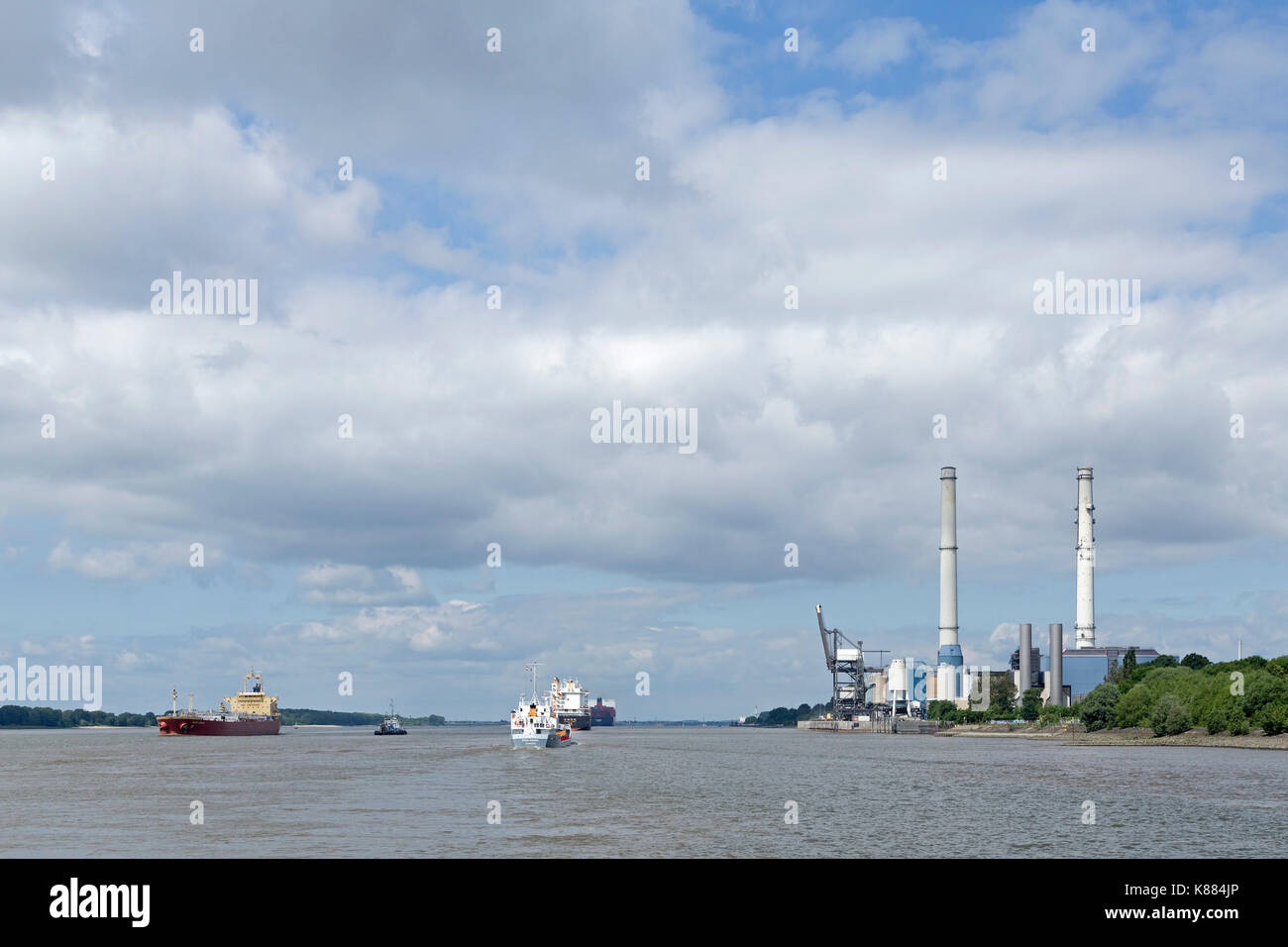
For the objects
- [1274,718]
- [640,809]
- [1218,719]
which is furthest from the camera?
[1218,719]

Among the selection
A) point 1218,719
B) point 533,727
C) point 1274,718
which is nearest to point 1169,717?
point 1218,719

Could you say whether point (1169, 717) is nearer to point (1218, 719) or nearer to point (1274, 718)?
point (1218, 719)

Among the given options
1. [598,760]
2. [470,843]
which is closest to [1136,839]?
[470,843]

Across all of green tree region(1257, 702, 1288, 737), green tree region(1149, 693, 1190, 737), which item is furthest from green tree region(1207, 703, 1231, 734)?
green tree region(1257, 702, 1288, 737)

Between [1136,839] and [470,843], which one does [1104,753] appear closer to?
[1136,839]

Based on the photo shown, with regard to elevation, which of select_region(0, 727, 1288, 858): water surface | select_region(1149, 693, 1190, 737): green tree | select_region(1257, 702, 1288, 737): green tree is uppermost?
select_region(0, 727, 1288, 858): water surface

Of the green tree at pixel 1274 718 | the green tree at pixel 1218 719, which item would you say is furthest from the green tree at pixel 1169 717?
the green tree at pixel 1274 718

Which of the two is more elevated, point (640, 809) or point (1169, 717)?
point (640, 809)

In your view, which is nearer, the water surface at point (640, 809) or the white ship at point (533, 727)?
the water surface at point (640, 809)

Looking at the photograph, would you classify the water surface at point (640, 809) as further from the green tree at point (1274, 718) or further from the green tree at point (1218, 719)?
the green tree at point (1218, 719)

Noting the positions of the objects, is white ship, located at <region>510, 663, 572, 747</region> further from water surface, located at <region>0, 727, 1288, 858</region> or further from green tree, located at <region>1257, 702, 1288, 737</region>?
green tree, located at <region>1257, 702, 1288, 737</region>
